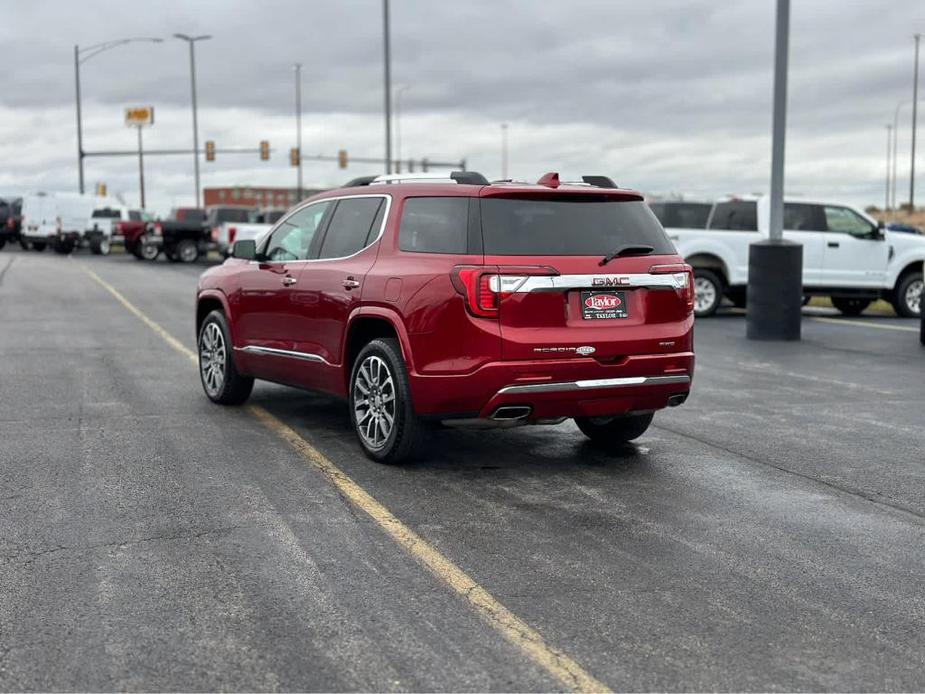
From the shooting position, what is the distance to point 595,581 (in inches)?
194

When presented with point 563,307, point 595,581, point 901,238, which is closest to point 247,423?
point 563,307

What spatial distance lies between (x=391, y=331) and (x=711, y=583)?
3024 mm

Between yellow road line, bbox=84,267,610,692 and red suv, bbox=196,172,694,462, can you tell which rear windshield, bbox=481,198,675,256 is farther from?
yellow road line, bbox=84,267,610,692

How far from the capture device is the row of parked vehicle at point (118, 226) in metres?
39.7

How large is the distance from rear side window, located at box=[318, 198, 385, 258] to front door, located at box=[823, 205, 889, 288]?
43.3ft

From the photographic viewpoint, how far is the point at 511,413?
22.1 ft

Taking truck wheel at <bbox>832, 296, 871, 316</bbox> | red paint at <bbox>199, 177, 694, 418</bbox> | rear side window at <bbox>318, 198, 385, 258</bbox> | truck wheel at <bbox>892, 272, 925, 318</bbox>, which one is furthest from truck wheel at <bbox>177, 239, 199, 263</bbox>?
red paint at <bbox>199, 177, 694, 418</bbox>

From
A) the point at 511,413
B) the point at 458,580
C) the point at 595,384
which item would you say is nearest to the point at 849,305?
the point at 595,384

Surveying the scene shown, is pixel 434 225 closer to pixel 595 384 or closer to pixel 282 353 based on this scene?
pixel 595 384

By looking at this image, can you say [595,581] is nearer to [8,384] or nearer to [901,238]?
[8,384]

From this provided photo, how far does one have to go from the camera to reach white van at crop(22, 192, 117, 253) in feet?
159

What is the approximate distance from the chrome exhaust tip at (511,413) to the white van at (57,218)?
45.1m

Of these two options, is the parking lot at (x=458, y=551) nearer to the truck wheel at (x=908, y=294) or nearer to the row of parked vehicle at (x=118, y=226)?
the truck wheel at (x=908, y=294)

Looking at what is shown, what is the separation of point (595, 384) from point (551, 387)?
29 cm
